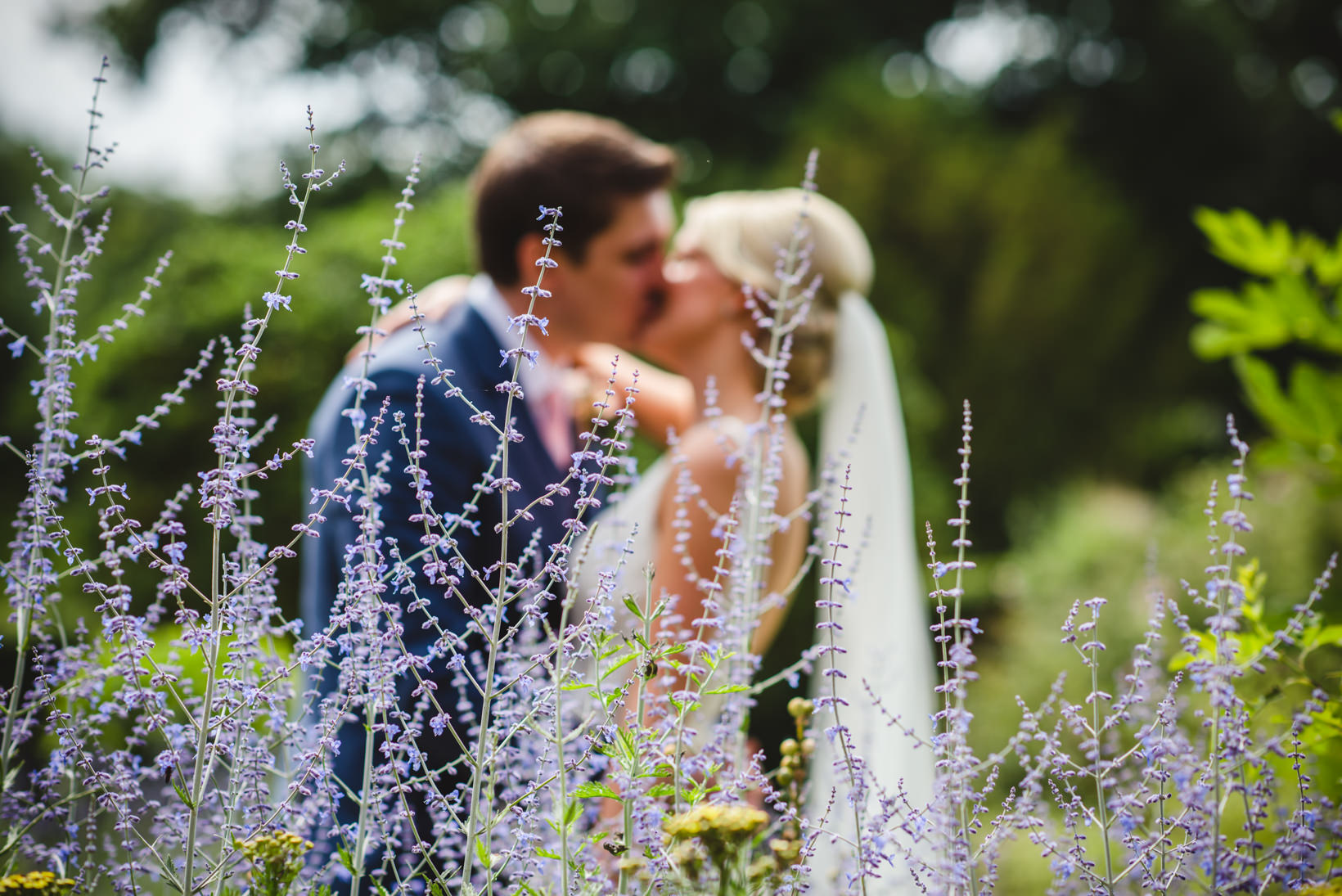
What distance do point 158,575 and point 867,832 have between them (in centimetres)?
538

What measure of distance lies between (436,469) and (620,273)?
121 cm

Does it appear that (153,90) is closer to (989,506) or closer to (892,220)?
(892,220)

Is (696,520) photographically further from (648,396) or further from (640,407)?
(648,396)

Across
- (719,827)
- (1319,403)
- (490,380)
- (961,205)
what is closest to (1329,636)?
(1319,403)

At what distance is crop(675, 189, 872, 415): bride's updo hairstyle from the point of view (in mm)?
3414

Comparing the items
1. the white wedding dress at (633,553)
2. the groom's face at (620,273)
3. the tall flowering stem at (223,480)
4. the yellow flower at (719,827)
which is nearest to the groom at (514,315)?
the groom's face at (620,273)

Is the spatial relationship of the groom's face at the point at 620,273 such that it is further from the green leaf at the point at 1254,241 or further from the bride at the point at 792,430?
the green leaf at the point at 1254,241

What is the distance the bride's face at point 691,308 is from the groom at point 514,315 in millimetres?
71

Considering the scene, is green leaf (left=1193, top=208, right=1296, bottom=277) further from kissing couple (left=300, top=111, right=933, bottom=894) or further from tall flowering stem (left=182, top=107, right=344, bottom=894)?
tall flowering stem (left=182, top=107, right=344, bottom=894)

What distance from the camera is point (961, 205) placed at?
12055 millimetres

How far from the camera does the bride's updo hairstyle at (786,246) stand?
341 centimetres

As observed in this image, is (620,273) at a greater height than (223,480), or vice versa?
(620,273)

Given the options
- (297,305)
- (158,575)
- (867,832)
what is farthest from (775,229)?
(158,575)

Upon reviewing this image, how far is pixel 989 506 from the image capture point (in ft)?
39.0
